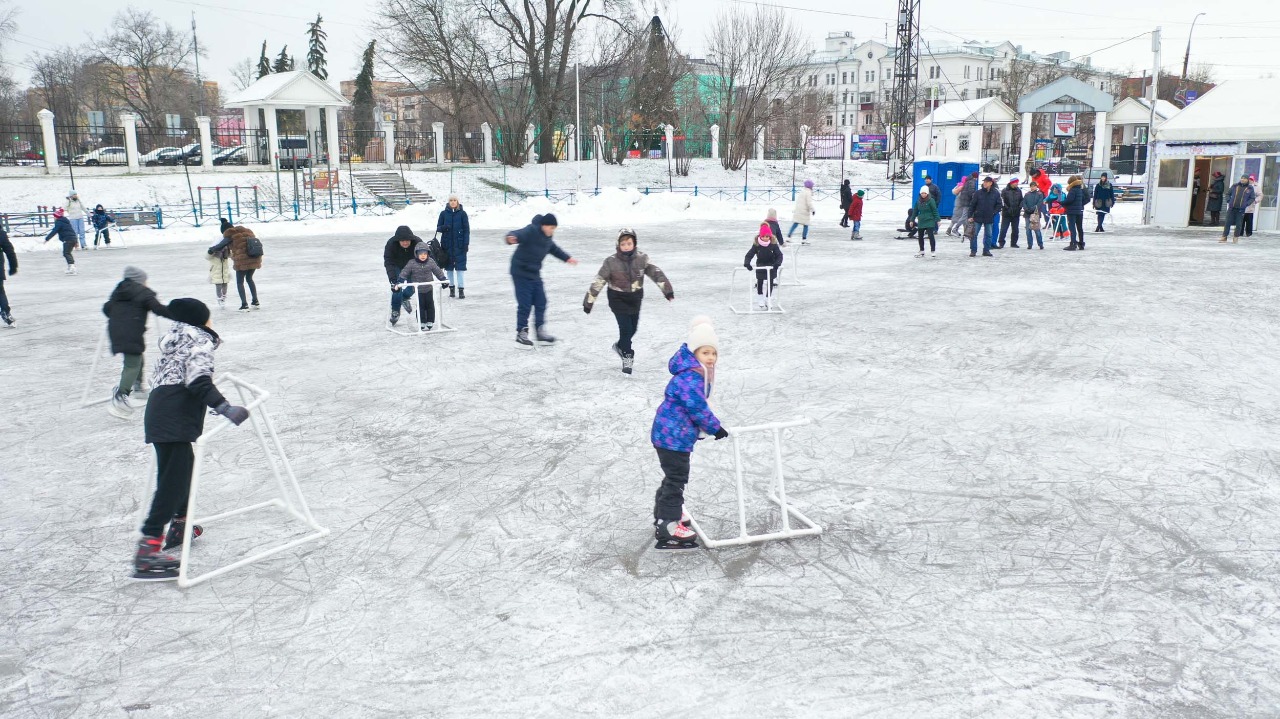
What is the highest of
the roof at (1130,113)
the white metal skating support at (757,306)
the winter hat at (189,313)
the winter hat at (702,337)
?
the roof at (1130,113)

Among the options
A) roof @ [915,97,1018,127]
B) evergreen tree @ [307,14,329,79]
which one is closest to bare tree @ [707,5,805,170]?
roof @ [915,97,1018,127]

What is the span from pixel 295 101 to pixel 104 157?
27.5ft

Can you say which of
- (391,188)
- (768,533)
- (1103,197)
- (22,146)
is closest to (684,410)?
(768,533)

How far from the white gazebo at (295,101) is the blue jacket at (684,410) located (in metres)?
39.6

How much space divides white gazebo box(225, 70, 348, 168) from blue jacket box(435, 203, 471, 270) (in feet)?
99.6

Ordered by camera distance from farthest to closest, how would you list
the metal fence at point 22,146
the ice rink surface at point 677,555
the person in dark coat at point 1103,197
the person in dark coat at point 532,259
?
the metal fence at point 22,146, the person in dark coat at point 1103,197, the person in dark coat at point 532,259, the ice rink surface at point 677,555

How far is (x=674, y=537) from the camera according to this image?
202 inches

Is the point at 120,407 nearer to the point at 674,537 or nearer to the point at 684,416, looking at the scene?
the point at 674,537

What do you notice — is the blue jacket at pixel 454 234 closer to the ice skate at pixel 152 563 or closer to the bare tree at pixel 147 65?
the ice skate at pixel 152 563

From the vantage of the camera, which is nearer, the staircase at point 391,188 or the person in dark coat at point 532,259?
the person in dark coat at point 532,259

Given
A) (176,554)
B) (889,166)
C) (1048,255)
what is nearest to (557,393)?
(176,554)

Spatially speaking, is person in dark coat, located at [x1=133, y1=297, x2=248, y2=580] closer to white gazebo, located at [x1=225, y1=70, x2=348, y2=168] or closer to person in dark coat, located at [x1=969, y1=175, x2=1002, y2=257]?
person in dark coat, located at [x1=969, y1=175, x2=1002, y2=257]

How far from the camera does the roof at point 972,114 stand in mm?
47219

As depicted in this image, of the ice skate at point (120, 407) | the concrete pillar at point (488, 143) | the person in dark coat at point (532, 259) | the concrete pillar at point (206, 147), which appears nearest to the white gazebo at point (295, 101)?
the concrete pillar at point (206, 147)
